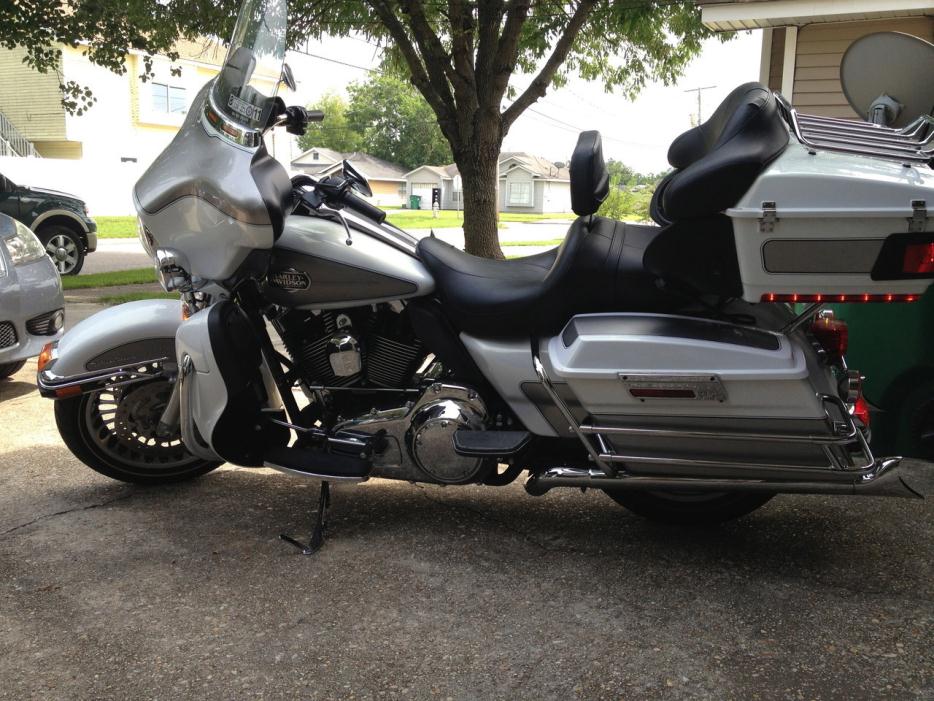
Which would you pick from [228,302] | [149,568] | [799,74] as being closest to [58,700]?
[149,568]

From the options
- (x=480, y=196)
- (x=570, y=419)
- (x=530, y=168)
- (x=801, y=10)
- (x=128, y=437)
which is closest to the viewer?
(x=570, y=419)

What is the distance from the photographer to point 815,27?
32.8 feet

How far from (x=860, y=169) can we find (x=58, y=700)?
275cm

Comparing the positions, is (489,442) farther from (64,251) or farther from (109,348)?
(64,251)

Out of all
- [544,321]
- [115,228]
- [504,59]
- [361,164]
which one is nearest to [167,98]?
[115,228]

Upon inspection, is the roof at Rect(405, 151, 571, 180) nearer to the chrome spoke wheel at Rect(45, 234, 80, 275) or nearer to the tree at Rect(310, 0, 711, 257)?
the chrome spoke wheel at Rect(45, 234, 80, 275)

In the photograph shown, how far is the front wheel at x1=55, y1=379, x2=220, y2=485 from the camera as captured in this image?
3818mm

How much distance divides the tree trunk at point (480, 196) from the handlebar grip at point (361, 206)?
6.04m

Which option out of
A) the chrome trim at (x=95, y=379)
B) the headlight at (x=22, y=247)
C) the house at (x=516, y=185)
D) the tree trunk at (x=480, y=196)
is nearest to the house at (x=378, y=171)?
the house at (x=516, y=185)

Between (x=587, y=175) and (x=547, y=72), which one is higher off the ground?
(x=547, y=72)

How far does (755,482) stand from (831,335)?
1.79ft

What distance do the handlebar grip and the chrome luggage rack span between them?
1.46 meters

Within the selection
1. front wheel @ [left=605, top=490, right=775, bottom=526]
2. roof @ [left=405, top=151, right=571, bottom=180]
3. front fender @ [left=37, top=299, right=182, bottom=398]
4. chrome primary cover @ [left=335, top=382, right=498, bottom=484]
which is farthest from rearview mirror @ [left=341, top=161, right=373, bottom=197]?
roof @ [left=405, top=151, right=571, bottom=180]

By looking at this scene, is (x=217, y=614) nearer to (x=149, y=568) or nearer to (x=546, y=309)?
(x=149, y=568)
